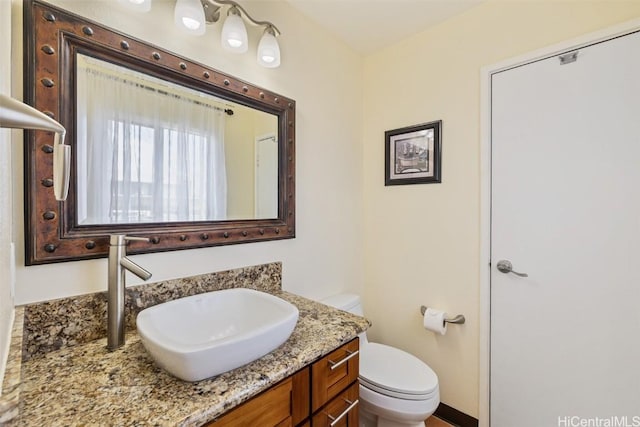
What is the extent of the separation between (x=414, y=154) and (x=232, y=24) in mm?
1238

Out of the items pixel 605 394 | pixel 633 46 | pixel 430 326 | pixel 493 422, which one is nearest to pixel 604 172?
pixel 633 46

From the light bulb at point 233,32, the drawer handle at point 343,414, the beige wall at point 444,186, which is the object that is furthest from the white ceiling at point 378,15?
the drawer handle at point 343,414

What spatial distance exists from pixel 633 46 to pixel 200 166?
1.88m

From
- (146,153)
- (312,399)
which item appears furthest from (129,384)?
(146,153)

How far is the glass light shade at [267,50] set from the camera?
1.29m

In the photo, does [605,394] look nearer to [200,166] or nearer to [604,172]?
[604,172]

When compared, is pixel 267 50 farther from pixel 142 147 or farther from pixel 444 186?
pixel 444 186

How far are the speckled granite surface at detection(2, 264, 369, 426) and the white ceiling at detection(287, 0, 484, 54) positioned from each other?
167cm

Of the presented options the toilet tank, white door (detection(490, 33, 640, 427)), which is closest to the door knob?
white door (detection(490, 33, 640, 427))

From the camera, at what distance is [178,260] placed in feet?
3.59

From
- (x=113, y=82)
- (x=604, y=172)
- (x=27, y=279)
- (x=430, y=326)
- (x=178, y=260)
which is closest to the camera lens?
(x=27, y=279)

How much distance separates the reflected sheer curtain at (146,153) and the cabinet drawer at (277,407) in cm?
73

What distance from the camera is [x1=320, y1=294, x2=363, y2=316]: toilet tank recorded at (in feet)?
5.44

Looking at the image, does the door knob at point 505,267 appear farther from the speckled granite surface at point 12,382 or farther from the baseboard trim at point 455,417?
the speckled granite surface at point 12,382
